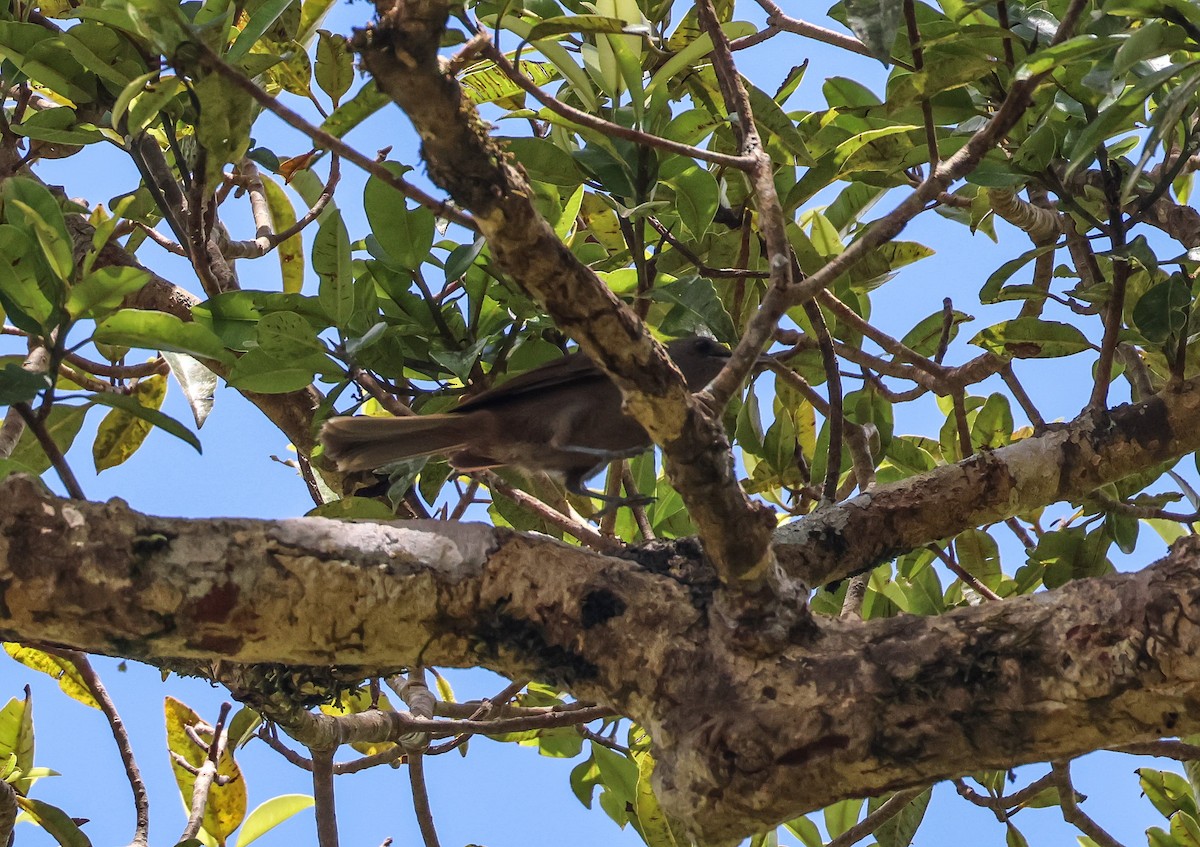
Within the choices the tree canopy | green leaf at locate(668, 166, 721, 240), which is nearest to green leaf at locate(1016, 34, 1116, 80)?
the tree canopy

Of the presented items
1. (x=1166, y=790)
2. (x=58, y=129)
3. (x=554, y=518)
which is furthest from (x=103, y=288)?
(x=1166, y=790)

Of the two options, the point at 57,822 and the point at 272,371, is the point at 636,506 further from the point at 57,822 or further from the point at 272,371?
the point at 57,822

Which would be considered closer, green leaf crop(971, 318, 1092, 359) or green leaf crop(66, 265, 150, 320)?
green leaf crop(66, 265, 150, 320)

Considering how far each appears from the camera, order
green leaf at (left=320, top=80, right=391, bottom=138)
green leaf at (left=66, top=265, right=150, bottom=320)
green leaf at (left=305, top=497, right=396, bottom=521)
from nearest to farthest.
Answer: green leaf at (left=66, top=265, right=150, bottom=320), green leaf at (left=320, top=80, right=391, bottom=138), green leaf at (left=305, top=497, right=396, bottom=521)

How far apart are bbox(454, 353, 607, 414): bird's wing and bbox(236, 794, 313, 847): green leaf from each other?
5.95 ft

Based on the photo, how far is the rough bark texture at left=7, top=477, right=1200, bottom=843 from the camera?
2199 millimetres

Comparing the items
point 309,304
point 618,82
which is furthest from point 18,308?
point 618,82

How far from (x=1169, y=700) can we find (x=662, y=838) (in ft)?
7.68

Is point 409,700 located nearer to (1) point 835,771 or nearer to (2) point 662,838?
(2) point 662,838

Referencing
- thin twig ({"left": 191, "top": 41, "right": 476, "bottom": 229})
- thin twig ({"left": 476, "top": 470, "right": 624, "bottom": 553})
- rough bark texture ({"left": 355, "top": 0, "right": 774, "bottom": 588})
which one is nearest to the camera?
rough bark texture ({"left": 355, "top": 0, "right": 774, "bottom": 588})

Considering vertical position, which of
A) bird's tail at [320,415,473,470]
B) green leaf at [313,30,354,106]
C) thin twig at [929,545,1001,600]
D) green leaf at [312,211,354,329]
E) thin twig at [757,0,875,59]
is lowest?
thin twig at [929,545,1001,600]

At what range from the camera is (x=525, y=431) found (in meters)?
4.07

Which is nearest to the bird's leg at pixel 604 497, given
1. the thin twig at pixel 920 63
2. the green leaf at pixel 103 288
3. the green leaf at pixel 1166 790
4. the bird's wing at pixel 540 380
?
the bird's wing at pixel 540 380

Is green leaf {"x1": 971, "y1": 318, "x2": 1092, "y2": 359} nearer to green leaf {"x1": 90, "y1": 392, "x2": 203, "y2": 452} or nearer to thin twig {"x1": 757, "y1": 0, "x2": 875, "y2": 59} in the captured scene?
thin twig {"x1": 757, "y1": 0, "x2": 875, "y2": 59}
